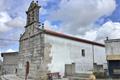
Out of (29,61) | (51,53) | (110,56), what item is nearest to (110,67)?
(110,56)

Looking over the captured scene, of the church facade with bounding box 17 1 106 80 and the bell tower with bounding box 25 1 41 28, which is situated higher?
the bell tower with bounding box 25 1 41 28

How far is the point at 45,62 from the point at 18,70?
27.9 ft

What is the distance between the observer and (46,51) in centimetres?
2653

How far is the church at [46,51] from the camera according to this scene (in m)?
26.7

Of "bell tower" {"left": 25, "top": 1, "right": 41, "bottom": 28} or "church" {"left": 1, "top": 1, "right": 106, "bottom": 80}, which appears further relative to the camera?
"bell tower" {"left": 25, "top": 1, "right": 41, "bottom": 28}

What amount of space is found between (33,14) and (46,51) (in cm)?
671

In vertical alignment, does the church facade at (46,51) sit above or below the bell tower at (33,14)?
below

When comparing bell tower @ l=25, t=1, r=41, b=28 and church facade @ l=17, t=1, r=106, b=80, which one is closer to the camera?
church facade @ l=17, t=1, r=106, b=80

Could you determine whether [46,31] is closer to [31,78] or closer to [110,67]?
[31,78]

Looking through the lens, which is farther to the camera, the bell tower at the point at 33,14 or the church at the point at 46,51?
the bell tower at the point at 33,14

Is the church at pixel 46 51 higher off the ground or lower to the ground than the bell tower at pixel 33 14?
lower

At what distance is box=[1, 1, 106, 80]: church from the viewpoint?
87.6 feet

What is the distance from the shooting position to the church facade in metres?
26.7

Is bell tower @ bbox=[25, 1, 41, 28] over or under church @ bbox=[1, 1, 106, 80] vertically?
over
